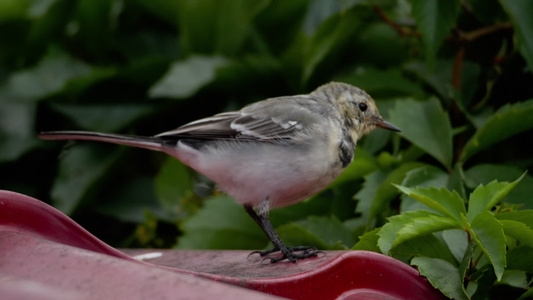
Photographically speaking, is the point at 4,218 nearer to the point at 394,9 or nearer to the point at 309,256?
the point at 309,256

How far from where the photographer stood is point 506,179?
2326mm

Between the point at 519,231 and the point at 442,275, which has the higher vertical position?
the point at 519,231

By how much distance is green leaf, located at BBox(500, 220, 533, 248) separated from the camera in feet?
5.62

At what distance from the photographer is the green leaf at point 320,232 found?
2.36 meters

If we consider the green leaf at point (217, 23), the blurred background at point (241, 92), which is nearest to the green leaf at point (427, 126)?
the blurred background at point (241, 92)

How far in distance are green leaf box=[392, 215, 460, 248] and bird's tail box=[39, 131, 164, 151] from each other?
1113 mm

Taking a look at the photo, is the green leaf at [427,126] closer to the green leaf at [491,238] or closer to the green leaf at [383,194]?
the green leaf at [383,194]

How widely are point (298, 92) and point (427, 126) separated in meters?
1.16

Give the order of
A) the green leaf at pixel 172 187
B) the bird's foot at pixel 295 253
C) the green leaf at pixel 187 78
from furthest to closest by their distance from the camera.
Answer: the green leaf at pixel 172 187 < the green leaf at pixel 187 78 < the bird's foot at pixel 295 253

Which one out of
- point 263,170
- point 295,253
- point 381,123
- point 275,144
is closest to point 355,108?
point 381,123

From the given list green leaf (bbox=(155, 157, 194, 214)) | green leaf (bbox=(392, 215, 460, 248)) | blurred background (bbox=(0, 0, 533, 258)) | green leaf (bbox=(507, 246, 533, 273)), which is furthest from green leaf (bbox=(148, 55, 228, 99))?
green leaf (bbox=(507, 246, 533, 273))

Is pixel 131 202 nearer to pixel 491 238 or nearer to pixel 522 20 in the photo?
pixel 522 20

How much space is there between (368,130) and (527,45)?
2.22 feet

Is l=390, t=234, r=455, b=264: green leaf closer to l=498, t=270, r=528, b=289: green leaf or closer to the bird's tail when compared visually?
l=498, t=270, r=528, b=289: green leaf
